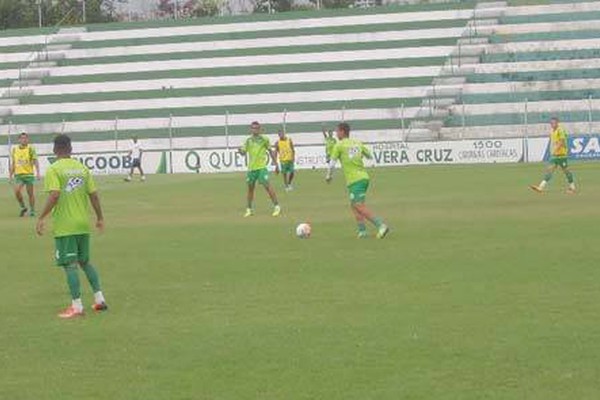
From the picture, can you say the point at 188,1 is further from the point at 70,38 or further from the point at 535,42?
the point at 535,42

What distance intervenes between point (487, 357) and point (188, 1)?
87871 millimetres

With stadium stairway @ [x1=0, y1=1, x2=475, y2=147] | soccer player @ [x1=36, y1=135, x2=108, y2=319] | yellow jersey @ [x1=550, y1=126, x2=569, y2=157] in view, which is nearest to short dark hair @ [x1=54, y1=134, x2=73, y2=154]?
soccer player @ [x1=36, y1=135, x2=108, y2=319]

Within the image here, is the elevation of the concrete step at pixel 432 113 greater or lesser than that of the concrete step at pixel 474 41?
lesser

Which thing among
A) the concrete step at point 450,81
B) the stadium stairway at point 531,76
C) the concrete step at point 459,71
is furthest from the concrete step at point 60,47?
the stadium stairway at point 531,76

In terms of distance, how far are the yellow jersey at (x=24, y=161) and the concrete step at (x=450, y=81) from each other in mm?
36849

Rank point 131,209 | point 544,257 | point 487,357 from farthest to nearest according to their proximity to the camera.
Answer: point 131,209 → point 544,257 → point 487,357

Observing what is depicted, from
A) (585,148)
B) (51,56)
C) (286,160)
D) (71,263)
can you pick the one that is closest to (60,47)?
(51,56)

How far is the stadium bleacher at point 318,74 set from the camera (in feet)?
200

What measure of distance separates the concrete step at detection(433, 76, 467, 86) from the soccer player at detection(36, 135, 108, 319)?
169 ft

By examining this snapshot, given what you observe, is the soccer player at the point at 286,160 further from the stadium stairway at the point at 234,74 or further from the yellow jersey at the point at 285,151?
the stadium stairway at the point at 234,74

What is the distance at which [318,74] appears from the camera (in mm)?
66438

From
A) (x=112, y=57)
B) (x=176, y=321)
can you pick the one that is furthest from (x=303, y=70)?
(x=176, y=321)

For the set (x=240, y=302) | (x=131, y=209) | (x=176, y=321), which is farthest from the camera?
(x=131, y=209)

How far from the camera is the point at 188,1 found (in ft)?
312
